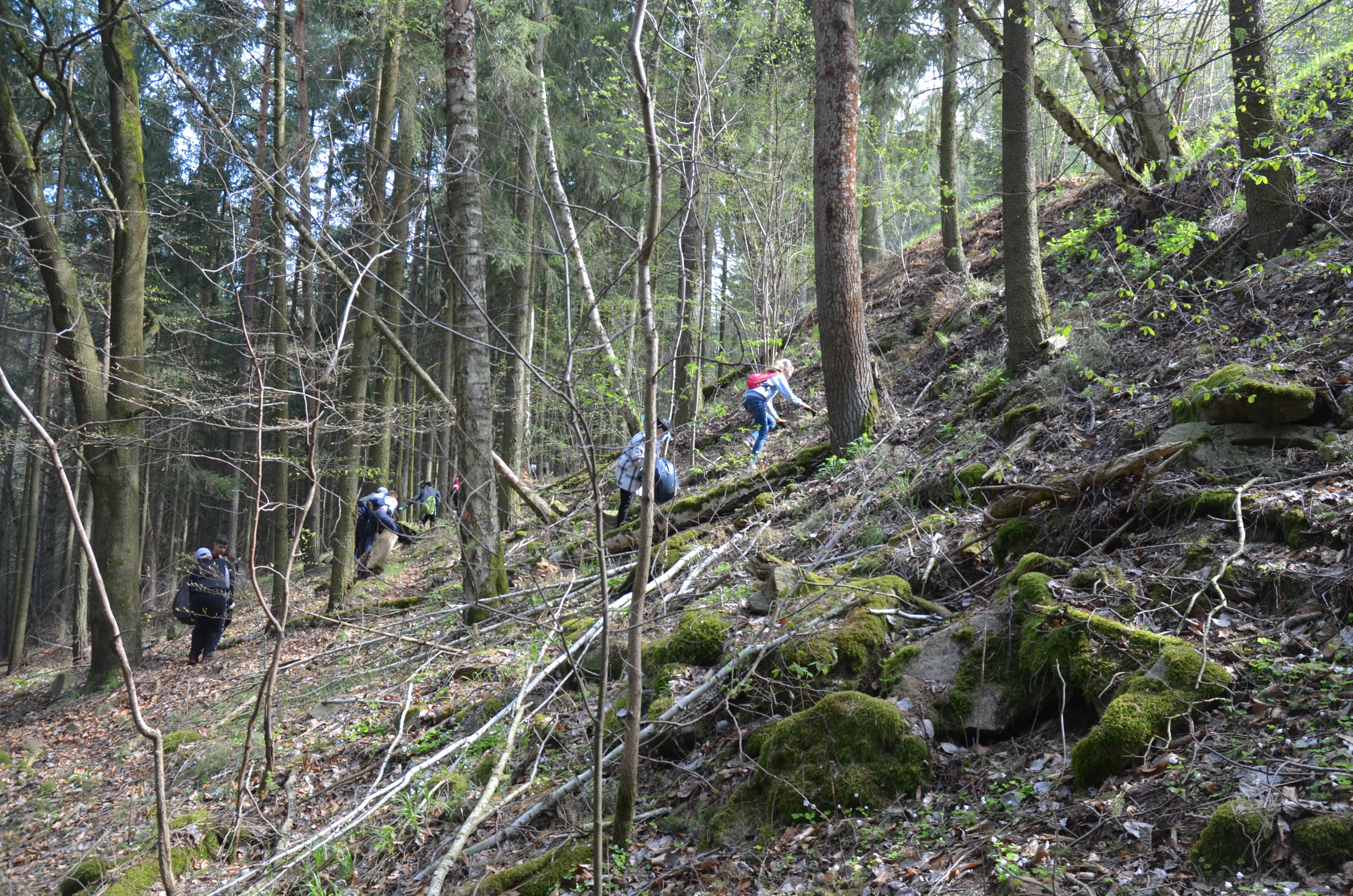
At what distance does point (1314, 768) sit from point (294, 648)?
10.1m

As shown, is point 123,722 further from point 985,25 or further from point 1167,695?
point 985,25

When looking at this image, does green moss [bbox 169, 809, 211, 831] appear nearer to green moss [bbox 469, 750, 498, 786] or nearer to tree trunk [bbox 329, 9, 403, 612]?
green moss [bbox 469, 750, 498, 786]

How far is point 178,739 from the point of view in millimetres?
7016

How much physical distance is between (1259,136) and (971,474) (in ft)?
11.8

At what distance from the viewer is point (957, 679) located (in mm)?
3859

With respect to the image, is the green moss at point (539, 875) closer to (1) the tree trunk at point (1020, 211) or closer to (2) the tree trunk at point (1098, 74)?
(1) the tree trunk at point (1020, 211)

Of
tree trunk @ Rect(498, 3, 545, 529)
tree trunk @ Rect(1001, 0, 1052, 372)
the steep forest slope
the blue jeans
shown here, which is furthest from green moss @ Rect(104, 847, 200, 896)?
tree trunk @ Rect(1001, 0, 1052, 372)

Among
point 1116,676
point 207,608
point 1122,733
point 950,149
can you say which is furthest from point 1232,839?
point 950,149

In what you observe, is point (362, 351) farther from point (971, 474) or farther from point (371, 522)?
point (971, 474)

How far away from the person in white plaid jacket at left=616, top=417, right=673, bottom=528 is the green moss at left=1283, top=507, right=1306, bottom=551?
330cm

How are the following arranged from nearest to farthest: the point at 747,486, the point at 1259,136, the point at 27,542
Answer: the point at 1259,136 < the point at 747,486 < the point at 27,542

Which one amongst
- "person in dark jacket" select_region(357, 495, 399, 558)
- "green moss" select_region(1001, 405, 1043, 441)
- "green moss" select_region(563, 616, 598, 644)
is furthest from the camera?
"person in dark jacket" select_region(357, 495, 399, 558)

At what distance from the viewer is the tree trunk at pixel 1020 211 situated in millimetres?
7430

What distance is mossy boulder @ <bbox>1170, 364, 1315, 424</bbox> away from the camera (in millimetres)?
4332
